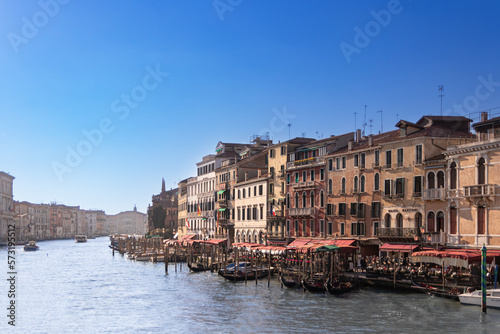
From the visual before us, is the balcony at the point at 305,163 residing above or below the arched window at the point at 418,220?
above

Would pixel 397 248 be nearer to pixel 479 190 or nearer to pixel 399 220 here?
pixel 399 220

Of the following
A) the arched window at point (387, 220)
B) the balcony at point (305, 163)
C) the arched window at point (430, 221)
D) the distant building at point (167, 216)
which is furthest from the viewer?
the distant building at point (167, 216)

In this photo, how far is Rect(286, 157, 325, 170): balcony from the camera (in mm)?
52119

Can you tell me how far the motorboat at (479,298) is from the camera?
3105cm

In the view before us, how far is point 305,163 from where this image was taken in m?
54.3

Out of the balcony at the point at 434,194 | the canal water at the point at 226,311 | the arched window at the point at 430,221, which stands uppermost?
the balcony at the point at 434,194

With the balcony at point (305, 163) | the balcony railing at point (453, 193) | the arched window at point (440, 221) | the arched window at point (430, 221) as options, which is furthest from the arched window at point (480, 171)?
the balcony at point (305, 163)

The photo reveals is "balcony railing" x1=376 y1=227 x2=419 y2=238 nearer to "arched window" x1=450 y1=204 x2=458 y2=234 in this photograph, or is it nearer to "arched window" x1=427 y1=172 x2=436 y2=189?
"arched window" x1=450 y1=204 x2=458 y2=234

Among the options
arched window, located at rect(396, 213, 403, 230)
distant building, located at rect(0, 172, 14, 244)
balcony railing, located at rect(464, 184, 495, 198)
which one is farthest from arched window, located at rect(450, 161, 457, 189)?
distant building, located at rect(0, 172, 14, 244)

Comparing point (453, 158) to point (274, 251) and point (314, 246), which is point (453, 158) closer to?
point (314, 246)

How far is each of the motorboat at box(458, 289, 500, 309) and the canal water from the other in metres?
0.48

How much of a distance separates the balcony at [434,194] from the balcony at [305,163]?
12600mm

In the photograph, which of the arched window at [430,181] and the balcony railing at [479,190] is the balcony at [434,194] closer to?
the arched window at [430,181]

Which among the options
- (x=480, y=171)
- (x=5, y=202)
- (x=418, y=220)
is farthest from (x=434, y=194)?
(x=5, y=202)
